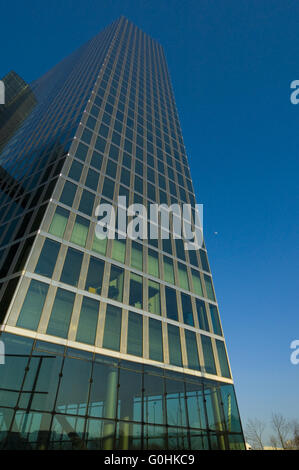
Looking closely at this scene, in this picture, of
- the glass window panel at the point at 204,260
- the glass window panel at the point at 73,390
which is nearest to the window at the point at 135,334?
the glass window panel at the point at 73,390

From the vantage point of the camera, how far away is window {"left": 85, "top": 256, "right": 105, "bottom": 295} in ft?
63.4

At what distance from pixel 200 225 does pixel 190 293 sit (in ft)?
38.1

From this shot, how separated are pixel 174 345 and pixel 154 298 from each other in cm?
393

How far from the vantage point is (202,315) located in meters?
25.0

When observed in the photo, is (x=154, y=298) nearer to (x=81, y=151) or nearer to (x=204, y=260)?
(x=204, y=260)

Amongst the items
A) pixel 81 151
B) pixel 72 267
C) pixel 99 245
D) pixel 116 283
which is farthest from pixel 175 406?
pixel 81 151

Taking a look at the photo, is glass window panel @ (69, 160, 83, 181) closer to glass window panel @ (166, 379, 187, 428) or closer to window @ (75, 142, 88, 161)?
window @ (75, 142, 88, 161)

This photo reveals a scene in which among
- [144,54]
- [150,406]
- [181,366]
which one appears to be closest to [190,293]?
[181,366]

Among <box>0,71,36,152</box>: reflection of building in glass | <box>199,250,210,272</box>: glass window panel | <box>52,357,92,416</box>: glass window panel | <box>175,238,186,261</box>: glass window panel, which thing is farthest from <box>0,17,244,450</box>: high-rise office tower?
<box>0,71,36,152</box>: reflection of building in glass

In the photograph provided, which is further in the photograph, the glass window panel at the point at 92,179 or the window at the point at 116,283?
the glass window panel at the point at 92,179

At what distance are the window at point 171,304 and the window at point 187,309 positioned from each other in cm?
95

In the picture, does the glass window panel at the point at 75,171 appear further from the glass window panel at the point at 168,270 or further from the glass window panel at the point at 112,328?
the glass window panel at the point at 112,328

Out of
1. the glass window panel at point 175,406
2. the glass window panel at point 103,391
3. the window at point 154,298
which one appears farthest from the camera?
the window at point 154,298

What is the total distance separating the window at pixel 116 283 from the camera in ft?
66.2
